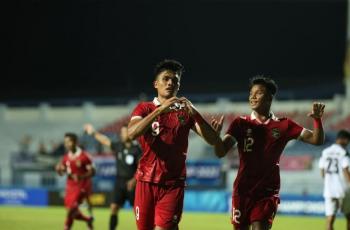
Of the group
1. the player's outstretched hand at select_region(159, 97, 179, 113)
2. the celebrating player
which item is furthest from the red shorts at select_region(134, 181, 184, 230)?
the celebrating player

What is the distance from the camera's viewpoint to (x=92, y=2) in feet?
160

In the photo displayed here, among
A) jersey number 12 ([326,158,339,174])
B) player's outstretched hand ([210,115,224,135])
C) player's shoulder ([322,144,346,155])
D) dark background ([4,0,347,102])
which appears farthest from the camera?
dark background ([4,0,347,102])

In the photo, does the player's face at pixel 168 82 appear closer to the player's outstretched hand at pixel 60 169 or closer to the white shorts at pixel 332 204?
the white shorts at pixel 332 204

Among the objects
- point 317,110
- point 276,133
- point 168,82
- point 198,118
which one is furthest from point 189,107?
point 317,110

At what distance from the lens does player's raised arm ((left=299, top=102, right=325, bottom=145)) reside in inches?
298

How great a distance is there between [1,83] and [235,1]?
15.6 metres

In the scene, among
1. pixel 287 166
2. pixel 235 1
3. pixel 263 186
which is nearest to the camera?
pixel 263 186

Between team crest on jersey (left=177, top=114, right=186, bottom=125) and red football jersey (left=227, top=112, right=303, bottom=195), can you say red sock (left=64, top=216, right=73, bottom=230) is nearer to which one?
red football jersey (left=227, top=112, right=303, bottom=195)

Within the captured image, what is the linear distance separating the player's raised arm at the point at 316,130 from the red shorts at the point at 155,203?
144cm

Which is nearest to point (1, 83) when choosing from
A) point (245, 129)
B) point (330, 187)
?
point (330, 187)

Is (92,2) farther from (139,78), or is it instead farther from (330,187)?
(330,187)

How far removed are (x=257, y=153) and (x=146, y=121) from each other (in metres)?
1.43

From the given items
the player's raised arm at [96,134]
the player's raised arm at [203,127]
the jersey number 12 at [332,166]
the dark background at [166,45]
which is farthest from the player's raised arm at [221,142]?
the dark background at [166,45]

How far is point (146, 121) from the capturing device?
6883 mm
